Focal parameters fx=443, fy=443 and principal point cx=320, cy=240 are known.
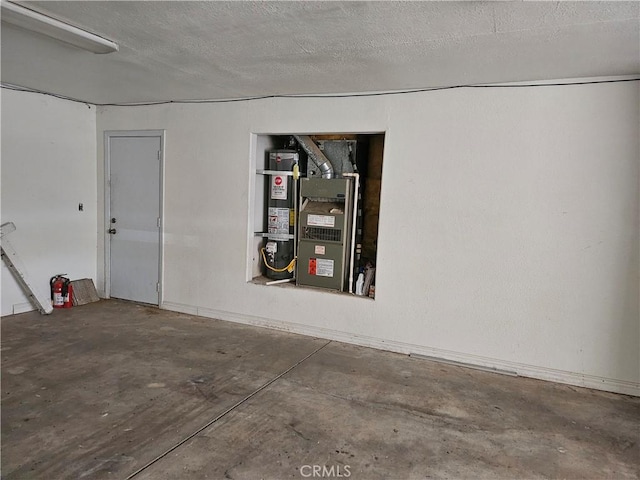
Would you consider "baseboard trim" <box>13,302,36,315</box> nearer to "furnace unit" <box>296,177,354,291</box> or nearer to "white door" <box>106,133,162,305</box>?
"white door" <box>106,133,162,305</box>

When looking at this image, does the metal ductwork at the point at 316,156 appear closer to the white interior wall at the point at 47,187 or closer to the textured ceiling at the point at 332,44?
the textured ceiling at the point at 332,44

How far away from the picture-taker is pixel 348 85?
3.84 m

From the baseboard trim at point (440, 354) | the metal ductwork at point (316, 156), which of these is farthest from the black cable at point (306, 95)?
the baseboard trim at point (440, 354)

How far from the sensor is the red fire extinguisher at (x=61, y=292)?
504 centimetres

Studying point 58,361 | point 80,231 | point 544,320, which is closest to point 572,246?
point 544,320

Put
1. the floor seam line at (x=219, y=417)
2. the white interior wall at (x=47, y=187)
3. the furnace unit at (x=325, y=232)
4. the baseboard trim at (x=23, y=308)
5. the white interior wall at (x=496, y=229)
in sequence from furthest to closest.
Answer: the baseboard trim at (x=23, y=308) < the white interior wall at (x=47, y=187) < the furnace unit at (x=325, y=232) < the white interior wall at (x=496, y=229) < the floor seam line at (x=219, y=417)

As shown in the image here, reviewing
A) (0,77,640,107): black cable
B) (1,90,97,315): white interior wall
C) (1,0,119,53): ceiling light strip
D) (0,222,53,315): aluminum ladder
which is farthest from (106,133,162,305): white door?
(1,0,119,53): ceiling light strip

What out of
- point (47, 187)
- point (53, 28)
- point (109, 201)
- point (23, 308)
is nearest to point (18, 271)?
point (23, 308)

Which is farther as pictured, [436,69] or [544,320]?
[544,320]

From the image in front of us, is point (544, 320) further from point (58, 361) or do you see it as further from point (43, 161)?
point (43, 161)

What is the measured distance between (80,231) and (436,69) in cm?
448

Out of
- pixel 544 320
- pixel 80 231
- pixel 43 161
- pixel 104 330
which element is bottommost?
pixel 104 330

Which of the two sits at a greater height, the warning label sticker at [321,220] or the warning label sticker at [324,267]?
the warning label sticker at [321,220]

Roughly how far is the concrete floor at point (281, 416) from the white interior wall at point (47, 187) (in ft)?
3.65
